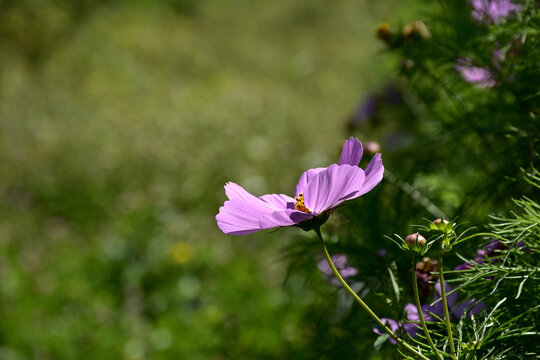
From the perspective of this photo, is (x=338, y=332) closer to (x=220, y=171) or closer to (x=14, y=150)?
(x=220, y=171)

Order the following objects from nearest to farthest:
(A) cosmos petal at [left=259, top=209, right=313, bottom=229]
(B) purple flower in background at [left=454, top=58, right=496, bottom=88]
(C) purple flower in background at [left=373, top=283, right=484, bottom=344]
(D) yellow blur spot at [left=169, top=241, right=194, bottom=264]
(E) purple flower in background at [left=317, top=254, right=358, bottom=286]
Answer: (A) cosmos petal at [left=259, top=209, right=313, bottom=229]
(C) purple flower in background at [left=373, top=283, right=484, bottom=344]
(E) purple flower in background at [left=317, top=254, right=358, bottom=286]
(B) purple flower in background at [left=454, top=58, right=496, bottom=88]
(D) yellow blur spot at [left=169, top=241, right=194, bottom=264]

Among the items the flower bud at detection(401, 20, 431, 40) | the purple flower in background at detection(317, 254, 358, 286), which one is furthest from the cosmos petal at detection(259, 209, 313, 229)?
the flower bud at detection(401, 20, 431, 40)

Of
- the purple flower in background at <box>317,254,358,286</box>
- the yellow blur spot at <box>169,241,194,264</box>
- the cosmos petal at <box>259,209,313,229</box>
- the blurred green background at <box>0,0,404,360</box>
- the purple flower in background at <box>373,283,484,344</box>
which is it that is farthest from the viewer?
the yellow blur spot at <box>169,241,194,264</box>

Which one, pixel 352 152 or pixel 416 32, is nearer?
pixel 352 152

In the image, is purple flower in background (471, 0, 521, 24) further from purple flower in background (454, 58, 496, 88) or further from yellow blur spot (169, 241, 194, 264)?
yellow blur spot (169, 241, 194, 264)

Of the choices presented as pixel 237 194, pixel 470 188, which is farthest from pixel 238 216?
pixel 470 188

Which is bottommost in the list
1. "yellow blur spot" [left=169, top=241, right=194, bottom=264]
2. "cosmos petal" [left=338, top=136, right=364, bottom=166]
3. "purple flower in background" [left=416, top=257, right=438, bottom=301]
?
"purple flower in background" [left=416, top=257, right=438, bottom=301]

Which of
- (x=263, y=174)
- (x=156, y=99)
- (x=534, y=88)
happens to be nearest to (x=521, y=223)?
(x=534, y=88)

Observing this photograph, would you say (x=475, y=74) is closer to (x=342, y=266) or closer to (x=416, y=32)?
(x=416, y=32)
